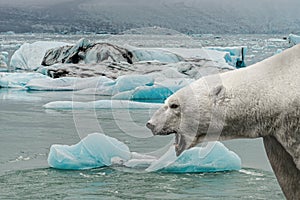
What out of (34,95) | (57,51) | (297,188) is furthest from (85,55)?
(297,188)

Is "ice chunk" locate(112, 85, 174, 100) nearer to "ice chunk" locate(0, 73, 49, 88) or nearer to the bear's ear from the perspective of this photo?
"ice chunk" locate(0, 73, 49, 88)

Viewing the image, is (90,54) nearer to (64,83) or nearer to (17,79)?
(17,79)

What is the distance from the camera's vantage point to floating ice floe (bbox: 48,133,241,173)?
5.89 meters

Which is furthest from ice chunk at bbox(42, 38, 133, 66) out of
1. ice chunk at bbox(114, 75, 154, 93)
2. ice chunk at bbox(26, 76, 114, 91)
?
ice chunk at bbox(114, 75, 154, 93)

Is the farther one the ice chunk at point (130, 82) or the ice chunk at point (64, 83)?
the ice chunk at point (64, 83)

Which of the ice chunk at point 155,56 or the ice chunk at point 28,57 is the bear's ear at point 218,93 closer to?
the ice chunk at point 155,56

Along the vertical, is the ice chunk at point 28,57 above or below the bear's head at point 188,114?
below

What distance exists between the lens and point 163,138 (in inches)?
302

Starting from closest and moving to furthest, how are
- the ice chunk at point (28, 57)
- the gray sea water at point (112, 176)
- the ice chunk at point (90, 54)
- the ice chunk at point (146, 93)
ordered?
1. the gray sea water at point (112, 176)
2. the ice chunk at point (146, 93)
3. the ice chunk at point (90, 54)
4. the ice chunk at point (28, 57)

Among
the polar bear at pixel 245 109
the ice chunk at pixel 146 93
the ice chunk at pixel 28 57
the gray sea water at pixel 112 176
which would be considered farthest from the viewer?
the ice chunk at pixel 28 57

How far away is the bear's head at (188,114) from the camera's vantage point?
3064 millimetres

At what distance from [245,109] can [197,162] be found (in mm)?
2995

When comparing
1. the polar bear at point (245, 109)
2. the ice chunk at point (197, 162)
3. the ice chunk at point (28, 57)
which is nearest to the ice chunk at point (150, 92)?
the ice chunk at point (197, 162)

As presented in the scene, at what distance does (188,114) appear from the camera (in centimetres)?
313
